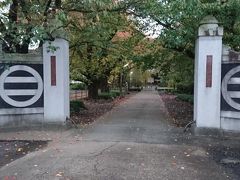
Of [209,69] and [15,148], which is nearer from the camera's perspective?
[15,148]

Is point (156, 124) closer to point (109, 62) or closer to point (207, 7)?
point (207, 7)

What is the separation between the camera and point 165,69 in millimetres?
20172

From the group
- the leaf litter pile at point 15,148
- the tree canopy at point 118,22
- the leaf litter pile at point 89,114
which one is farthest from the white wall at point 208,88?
the leaf litter pile at point 15,148

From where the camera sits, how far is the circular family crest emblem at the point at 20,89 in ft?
37.6

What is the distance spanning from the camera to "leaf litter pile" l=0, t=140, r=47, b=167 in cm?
819

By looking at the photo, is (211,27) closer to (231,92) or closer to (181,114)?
(231,92)

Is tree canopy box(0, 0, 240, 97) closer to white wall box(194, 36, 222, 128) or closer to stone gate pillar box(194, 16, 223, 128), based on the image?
stone gate pillar box(194, 16, 223, 128)

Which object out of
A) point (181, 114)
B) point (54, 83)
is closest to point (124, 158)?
point (54, 83)

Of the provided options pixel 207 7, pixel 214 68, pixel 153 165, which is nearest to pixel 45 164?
pixel 153 165

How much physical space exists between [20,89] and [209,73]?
567 cm

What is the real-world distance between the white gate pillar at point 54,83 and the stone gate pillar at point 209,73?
13.6 ft

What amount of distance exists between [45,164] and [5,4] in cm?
670

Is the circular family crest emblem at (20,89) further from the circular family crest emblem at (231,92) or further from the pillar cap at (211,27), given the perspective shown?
the circular family crest emblem at (231,92)

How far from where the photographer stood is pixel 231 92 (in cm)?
1080
